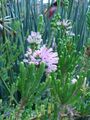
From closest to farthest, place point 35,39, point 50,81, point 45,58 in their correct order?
point 50,81 → point 45,58 → point 35,39

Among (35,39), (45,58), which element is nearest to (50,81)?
(45,58)

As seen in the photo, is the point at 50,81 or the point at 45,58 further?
the point at 45,58

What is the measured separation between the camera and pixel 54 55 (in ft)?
5.07

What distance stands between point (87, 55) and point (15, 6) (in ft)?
4.63

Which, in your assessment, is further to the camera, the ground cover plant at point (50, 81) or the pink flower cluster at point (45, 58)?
the pink flower cluster at point (45, 58)

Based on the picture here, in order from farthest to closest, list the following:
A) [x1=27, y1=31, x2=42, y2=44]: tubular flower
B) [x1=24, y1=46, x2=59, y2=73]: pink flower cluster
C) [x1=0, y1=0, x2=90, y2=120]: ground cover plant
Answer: [x1=27, y1=31, x2=42, y2=44]: tubular flower < [x1=24, y1=46, x2=59, y2=73]: pink flower cluster < [x1=0, y1=0, x2=90, y2=120]: ground cover plant

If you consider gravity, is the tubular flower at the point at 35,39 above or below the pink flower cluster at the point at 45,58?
above

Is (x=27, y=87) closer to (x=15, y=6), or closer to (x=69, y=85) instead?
(x=69, y=85)

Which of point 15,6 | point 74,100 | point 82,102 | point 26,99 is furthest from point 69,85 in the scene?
point 15,6

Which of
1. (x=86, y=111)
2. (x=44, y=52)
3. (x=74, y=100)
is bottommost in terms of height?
(x=86, y=111)

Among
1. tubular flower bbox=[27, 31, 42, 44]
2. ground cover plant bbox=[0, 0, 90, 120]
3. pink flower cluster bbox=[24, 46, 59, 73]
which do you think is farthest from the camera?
tubular flower bbox=[27, 31, 42, 44]

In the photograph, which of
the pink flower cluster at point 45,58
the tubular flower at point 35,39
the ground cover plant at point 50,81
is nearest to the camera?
the ground cover plant at point 50,81

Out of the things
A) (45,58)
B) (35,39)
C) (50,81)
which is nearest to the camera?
(50,81)

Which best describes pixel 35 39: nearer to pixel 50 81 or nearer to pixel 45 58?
pixel 45 58
